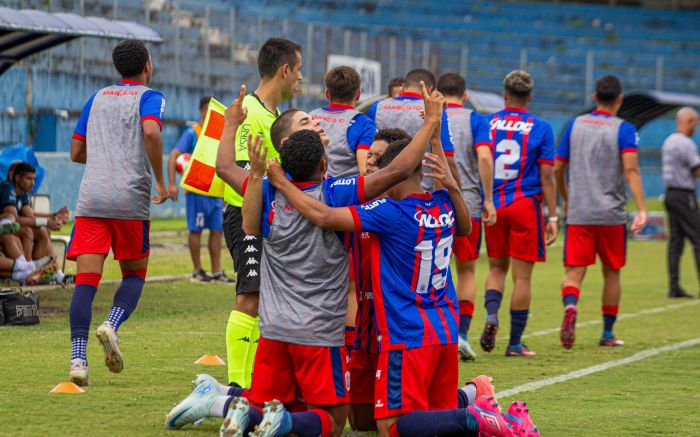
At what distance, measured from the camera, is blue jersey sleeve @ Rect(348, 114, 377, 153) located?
7617 mm

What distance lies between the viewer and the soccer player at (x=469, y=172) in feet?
30.3

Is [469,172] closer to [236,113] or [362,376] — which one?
[362,376]

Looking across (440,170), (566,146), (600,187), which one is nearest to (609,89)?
(566,146)

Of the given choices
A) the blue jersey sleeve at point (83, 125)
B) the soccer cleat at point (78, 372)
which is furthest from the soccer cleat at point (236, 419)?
the blue jersey sleeve at point (83, 125)

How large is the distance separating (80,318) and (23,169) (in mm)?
5268

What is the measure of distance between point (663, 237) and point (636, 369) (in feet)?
60.0

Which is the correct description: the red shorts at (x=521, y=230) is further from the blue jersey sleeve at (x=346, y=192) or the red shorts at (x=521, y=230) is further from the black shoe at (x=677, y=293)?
the black shoe at (x=677, y=293)

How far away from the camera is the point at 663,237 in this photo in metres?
26.5

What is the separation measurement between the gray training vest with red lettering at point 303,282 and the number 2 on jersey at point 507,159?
4.15 meters

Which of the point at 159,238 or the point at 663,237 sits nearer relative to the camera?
the point at 159,238

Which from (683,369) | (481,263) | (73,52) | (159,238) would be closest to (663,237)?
(481,263)

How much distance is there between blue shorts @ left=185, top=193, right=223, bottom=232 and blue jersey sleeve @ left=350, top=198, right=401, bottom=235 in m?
9.09

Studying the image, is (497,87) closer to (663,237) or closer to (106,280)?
(663,237)

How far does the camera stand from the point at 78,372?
7.14 m
